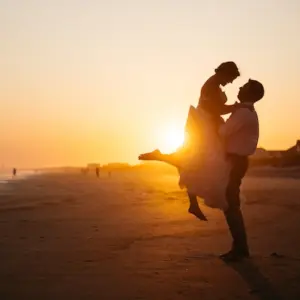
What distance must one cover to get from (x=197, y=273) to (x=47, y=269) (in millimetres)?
1681

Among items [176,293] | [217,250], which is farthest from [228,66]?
[176,293]

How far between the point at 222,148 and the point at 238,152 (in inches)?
8.1

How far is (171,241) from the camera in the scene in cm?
769

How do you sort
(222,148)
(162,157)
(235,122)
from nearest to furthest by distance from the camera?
(235,122) < (222,148) < (162,157)

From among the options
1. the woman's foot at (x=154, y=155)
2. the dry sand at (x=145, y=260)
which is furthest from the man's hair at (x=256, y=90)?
the dry sand at (x=145, y=260)

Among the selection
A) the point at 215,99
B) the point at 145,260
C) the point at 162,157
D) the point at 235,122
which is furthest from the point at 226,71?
the point at 145,260

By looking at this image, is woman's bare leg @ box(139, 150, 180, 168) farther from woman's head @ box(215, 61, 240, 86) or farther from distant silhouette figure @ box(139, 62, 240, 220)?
woman's head @ box(215, 61, 240, 86)

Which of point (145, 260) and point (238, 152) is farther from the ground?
point (238, 152)

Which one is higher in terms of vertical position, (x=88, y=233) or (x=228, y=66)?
(x=228, y=66)

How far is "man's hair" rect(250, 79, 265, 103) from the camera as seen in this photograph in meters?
6.68

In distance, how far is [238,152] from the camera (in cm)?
648

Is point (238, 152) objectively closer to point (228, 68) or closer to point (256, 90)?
point (256, 90)

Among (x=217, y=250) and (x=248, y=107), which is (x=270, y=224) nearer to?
(x=217, y=250)

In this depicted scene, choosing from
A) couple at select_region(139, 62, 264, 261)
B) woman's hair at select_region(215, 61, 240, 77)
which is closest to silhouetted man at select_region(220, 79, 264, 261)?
couple at select_region(139, 62, 264, 261)
